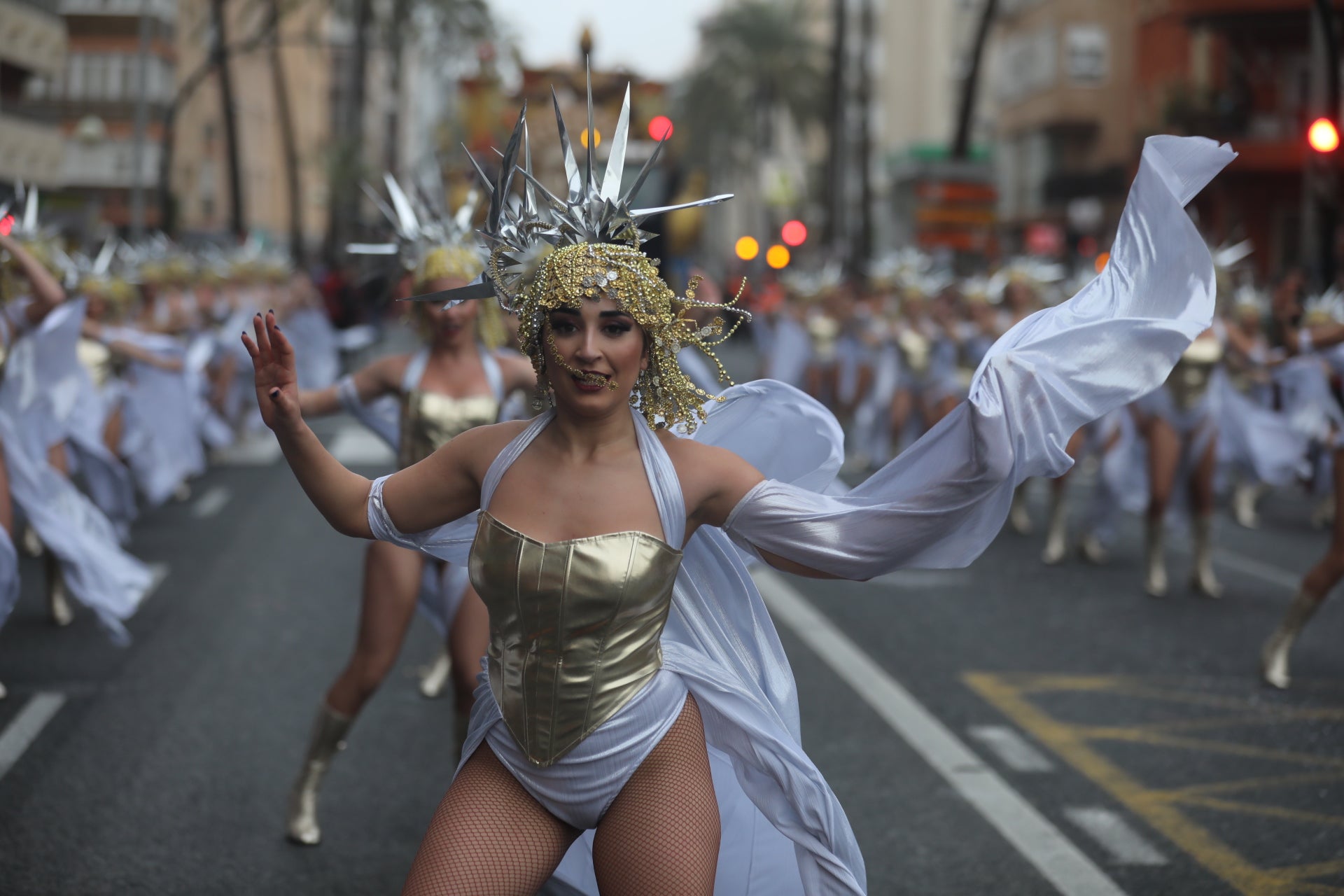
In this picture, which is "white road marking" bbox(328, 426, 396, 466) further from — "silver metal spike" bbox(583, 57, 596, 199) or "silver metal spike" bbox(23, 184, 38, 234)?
"silver metal spike" bbox(583, 57, 596, 199)

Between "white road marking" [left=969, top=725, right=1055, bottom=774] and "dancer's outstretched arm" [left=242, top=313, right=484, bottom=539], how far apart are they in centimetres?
355

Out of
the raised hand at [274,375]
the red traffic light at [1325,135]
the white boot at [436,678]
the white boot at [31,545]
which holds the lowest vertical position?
the white boot at [31,545]

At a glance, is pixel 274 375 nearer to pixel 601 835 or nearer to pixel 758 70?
pixel 601 835

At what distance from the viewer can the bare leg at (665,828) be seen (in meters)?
3.36

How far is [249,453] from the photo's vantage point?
20.0 m

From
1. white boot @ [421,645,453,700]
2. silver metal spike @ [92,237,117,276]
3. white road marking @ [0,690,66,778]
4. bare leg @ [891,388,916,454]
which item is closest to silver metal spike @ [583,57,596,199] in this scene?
white road marking @ [0,690,66,778]

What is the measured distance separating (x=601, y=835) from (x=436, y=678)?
15.5 feet

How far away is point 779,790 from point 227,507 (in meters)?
11.9

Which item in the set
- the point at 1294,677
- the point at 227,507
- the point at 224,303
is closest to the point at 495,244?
the point at 1294,677

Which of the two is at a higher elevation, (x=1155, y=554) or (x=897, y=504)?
(x=897, y=504)

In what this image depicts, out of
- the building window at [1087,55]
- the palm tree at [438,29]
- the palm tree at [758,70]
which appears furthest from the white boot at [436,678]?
the palm tree at [758,70]

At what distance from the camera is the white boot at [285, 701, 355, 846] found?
575 centimetres

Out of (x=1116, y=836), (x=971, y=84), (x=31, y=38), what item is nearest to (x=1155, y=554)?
(x=1116, y=836)

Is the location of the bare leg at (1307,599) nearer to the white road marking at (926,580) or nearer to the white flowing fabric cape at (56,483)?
the white road marking at (926,580)
